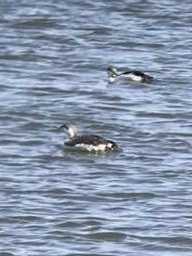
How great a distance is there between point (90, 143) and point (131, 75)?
510cm

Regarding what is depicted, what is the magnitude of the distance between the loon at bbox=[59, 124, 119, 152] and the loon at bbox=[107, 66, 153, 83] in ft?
13.9

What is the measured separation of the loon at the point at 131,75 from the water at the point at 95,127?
15 centimetres

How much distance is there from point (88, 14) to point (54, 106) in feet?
29.6

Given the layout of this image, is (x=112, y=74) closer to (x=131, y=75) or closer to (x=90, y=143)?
(x=131, y=75)

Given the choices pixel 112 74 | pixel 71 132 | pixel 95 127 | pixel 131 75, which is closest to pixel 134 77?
pixel 131 75

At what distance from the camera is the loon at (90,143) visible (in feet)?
67.3

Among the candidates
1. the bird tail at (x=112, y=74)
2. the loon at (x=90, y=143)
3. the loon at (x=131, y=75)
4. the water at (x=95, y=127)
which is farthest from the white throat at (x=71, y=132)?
the bird tail at (x=112, y=74)

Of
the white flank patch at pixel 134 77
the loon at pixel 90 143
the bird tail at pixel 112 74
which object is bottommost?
the loon at pixel 90 143

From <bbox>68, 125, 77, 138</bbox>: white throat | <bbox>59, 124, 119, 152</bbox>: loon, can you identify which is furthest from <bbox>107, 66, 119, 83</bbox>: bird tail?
<bbox>59, 124, 119, 152</bbox>: loon

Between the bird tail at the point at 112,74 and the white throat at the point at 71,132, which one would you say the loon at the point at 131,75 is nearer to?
the bird tail at the point at 112,74

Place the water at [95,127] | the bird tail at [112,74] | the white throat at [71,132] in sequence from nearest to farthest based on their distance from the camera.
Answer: the water at [95,127]
the white throat at [71,132]
the bird tail at [112,74]

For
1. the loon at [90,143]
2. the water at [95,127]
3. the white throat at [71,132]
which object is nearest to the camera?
the water at [95,127]

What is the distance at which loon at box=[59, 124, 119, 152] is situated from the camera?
67.3 ft

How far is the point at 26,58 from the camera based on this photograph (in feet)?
91.5
